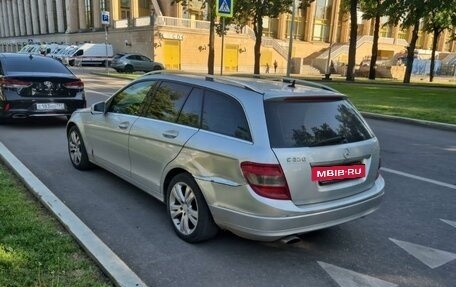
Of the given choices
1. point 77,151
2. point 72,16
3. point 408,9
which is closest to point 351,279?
point 77,151

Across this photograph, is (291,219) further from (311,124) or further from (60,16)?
(60,16)

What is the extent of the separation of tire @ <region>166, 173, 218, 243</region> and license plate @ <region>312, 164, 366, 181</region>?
100cm

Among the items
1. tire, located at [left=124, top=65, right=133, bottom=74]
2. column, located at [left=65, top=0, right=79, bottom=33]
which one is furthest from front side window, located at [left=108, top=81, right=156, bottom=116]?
column, located at [left=65, top=0, right=79, bottom=33]

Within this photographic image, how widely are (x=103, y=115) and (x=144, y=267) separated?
8.19 ft

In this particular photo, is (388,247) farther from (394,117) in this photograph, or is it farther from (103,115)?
(394,117)

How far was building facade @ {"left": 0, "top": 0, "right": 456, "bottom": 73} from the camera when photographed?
44.3 meters

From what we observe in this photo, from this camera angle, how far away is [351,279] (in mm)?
3357

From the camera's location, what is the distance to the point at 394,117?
1184 cm

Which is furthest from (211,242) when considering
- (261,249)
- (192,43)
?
(192,43)

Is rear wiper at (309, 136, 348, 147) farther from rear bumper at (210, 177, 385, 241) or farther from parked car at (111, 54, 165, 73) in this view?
parked car at (111, 54, 165, 73)

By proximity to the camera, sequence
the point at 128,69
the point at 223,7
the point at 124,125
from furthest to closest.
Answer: the point at 128,69 < the point at 223,7 < the point at 124,125

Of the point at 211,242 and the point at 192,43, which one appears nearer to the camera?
the point at 211,242

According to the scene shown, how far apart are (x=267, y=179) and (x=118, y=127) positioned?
2.34 m

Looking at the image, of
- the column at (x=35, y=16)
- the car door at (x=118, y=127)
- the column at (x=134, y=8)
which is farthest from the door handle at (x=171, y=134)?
the column at (x=35, y=16)
